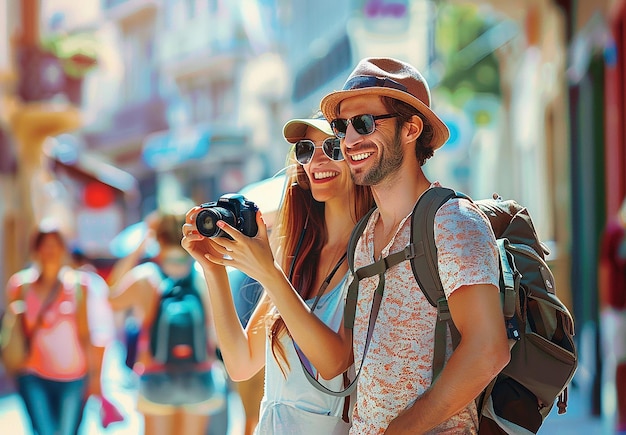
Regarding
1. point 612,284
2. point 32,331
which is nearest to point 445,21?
point 612,284

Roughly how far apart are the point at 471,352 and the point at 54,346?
449cm

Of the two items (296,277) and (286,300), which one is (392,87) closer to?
(286,300)

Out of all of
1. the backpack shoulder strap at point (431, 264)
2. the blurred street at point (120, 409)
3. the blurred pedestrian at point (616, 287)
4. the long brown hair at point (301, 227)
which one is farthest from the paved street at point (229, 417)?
the backpack shoulder strap at point (431, 264)

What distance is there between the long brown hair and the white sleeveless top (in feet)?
0.48

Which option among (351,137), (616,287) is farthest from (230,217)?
(616,287)

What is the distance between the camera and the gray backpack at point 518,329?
2264mm

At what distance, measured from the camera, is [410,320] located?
92.3 inches

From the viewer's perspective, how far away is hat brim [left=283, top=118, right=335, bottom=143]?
10.2 ft

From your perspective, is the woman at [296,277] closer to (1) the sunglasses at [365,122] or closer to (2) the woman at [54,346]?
(1) the sunglasses at [365,122]

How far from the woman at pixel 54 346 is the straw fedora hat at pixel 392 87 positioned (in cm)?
407

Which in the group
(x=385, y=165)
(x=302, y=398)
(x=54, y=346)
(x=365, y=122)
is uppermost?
(x=365, y=122)

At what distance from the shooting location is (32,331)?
20.4ft

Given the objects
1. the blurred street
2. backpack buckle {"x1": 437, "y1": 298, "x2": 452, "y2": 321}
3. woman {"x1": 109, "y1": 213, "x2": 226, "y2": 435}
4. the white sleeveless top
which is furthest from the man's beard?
the blurred street

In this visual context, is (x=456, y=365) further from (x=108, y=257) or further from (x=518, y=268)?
(x=108, y=257)
